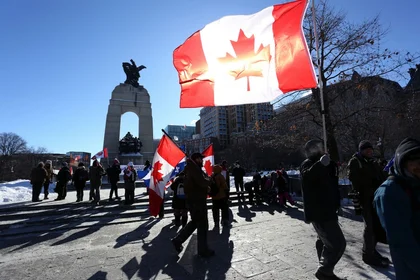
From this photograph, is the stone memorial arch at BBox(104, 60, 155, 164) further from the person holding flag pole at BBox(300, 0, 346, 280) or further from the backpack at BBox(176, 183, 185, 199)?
the person holding flag pole at BBox(300, 0, 346, 280)

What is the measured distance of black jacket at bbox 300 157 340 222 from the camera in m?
2.92

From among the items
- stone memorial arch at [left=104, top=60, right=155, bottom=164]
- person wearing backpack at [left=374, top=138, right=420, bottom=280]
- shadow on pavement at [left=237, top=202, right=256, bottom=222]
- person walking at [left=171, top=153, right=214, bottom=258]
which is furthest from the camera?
stone memorial arch at [left=104, top=60, right=155, bottom=164]

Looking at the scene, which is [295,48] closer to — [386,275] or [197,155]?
[197,155]

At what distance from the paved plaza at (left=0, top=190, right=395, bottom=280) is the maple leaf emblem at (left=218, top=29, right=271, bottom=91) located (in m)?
3.21

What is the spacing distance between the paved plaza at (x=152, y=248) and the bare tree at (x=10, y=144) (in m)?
62.3

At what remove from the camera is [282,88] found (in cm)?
457

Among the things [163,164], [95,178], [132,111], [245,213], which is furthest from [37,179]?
[132,111]

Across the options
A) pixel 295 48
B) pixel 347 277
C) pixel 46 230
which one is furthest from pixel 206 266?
pixel 46 230

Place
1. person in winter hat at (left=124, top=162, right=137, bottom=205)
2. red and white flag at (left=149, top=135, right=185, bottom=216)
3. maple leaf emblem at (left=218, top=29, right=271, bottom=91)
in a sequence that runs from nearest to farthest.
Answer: maple leaf emblem at (left=218, top=29, right=271, bottom=91)
red and white flag at (left=149, top=135, right=185, bottom=216)
person in winter hat at (left=124, top=162, right=137, bottom=205)

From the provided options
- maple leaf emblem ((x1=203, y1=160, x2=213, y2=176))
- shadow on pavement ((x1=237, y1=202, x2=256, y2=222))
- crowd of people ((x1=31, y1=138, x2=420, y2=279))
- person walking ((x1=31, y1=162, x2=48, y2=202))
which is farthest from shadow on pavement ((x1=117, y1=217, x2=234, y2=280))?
person walking ((x1=31, y1=162, x2=48, y2=202))

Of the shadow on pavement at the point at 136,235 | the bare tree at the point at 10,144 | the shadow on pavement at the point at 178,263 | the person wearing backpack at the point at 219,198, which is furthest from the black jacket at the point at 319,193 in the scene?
the bare tree at the point at 10,144

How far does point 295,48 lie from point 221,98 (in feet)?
5.51

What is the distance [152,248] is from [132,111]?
30.0 m

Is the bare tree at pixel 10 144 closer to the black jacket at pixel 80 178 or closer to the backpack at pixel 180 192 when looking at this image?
the black jacket at pixel 80 178
